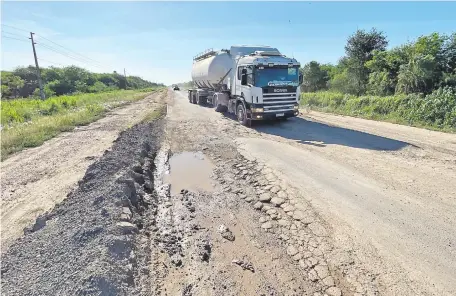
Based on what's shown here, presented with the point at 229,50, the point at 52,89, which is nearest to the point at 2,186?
the point at 229,50

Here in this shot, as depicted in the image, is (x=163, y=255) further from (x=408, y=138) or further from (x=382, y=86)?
(x=382, y=86)

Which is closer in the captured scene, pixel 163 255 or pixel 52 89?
pixel 163 255

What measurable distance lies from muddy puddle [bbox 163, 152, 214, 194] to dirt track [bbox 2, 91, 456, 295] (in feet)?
0.25

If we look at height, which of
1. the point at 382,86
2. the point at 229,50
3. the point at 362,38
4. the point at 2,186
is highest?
the point at 362,38

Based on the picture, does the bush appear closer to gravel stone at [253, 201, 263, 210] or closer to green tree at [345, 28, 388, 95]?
green tree at [345, 28, 388, 95]

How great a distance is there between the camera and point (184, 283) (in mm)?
3098

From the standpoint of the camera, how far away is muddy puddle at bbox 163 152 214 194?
20.3 feet

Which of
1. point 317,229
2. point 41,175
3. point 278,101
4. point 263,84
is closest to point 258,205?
point 317,229

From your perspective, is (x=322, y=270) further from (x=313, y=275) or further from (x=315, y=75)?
(x=315, y=75)

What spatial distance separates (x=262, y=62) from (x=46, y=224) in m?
9.69

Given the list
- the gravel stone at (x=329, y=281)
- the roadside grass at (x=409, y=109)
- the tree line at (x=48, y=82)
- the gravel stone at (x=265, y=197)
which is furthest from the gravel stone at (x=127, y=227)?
the tree line at (x=48, y=82)

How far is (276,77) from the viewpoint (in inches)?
456

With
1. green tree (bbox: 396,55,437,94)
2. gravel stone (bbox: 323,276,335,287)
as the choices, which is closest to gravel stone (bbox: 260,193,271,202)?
gravel stone (bbox: 323,276,335,287)

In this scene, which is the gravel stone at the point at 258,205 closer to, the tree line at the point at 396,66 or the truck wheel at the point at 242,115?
the truck wheel at the point at 242,115
